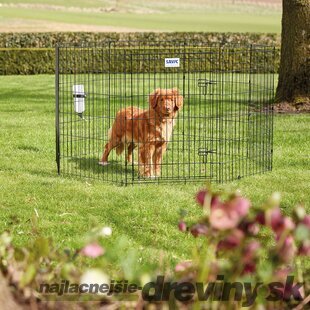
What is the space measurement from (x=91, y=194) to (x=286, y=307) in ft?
18.0

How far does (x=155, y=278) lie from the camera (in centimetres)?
252

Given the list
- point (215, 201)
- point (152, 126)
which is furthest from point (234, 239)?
point (152, 126)

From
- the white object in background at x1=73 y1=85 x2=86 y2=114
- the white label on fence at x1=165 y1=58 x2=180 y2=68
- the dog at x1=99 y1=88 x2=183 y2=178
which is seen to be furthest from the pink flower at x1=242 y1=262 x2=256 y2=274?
the white object in background at x1=73 y1=85 x2=86 y2=114

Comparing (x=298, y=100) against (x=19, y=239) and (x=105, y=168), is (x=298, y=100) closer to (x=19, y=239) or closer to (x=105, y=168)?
(x=105, y=168)

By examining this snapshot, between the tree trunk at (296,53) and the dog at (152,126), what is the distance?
6957 millimetres

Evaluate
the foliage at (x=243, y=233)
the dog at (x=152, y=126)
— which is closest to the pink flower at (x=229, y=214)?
the foliage at (x=243, y=233)

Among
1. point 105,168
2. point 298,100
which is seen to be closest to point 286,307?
point 105,168

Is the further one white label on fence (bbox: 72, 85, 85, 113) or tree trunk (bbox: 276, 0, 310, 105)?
tree trunk (bbox: 276, 0, 310, 105)

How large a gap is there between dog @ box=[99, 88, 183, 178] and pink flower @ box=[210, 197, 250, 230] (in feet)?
21.8

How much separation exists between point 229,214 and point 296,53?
45.4ft

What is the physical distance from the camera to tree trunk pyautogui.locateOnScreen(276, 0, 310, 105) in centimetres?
1527

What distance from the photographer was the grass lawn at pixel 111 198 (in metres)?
6.27

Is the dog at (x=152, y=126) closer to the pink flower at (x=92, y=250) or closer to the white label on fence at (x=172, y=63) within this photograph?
the white label on fence at (x=172, y=63)

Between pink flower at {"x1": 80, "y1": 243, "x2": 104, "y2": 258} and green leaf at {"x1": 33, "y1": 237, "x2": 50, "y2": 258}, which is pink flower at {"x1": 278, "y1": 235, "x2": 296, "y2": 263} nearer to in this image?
pink flower at {"x1": 80, "y1": 243, "x2": 104, "y2": 258}
